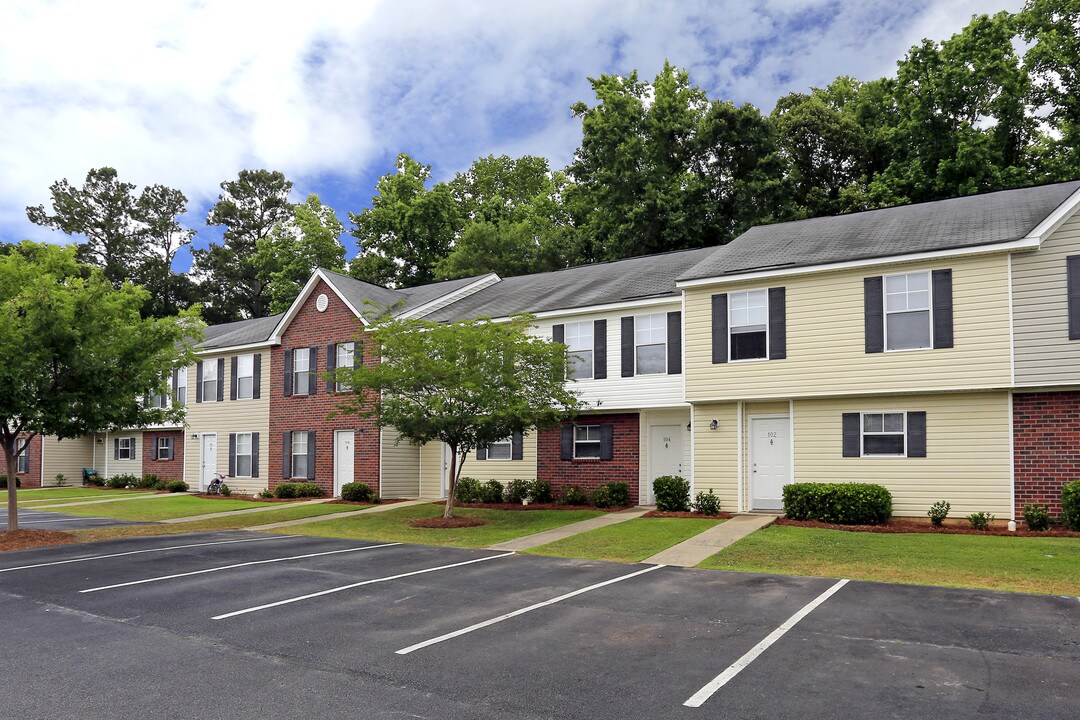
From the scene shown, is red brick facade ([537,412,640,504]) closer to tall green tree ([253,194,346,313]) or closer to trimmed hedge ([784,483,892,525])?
trimmed hedge ([784,483,892,525])

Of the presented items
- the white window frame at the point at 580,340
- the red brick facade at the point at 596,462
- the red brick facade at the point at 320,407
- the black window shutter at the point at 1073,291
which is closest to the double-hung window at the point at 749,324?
the red brick facade at the point at 596,462

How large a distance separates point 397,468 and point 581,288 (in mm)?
8725

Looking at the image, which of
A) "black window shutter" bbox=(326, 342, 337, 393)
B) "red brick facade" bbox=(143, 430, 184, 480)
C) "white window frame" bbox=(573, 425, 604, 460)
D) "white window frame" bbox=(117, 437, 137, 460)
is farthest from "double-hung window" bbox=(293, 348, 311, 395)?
"white window frame" bbox=(117, 437, 137, 460)

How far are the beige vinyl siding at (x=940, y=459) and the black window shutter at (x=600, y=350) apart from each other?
20.4 ft

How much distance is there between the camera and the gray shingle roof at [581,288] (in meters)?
23.1

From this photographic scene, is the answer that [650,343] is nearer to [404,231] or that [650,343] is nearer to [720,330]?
[720,330]

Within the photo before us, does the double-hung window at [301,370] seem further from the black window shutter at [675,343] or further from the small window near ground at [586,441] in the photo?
the black window shutter at [675,343]

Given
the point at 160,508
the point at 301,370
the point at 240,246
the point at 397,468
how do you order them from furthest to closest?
the point at 240,246, the point at 301,370, the point at 397,468, the point at 160,508

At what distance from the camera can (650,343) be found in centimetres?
2198

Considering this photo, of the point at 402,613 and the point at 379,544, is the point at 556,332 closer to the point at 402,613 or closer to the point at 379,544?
the point at 379,544

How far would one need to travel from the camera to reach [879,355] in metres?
17.7

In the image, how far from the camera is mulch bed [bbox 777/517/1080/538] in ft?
50.2

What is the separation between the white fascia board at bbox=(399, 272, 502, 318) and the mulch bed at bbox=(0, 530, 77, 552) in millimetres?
12311

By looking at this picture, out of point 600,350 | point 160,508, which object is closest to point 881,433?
point 600,350
